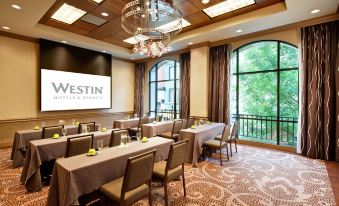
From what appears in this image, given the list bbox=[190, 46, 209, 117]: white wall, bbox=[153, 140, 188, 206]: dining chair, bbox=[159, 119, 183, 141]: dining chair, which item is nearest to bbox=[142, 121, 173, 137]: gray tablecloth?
bbox=[159, 119, 183, 141]: dining chair

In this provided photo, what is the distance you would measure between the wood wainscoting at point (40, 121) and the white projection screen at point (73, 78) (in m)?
0.29

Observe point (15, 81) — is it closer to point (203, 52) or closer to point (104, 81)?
point (104, 81)

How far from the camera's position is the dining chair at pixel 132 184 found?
183cm

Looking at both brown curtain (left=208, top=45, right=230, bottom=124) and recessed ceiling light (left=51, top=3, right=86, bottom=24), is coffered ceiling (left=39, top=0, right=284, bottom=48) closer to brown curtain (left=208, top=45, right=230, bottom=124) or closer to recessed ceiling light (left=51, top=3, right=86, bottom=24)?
recessed ceiling light (left=51, top=3, right=86, bottom=24)

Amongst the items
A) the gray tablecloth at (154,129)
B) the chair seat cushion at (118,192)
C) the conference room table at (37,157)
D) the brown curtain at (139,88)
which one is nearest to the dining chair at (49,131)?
the conference room table at (37,157)

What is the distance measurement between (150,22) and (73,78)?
145 inches

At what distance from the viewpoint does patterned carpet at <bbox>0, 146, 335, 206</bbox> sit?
260 centimetres

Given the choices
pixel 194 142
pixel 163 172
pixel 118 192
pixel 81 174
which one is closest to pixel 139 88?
pixel 194 142

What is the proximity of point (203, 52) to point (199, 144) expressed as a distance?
130 inches

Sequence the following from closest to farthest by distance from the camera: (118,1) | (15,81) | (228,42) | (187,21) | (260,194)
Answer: (260,194)
(118,1)
(187,21)
(15,81)
(228,42)

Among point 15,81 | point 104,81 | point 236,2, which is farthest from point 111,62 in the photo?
point 236,2

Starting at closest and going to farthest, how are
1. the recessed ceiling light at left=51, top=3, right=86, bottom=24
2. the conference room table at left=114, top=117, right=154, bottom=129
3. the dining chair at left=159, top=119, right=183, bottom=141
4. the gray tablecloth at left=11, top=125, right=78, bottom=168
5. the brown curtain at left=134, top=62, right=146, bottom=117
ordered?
the gray tablecloth at left=11, top=125, right=78, bottom=168 → the recessed ceiling light at left=51, top=3, right=86, bottom=24 → the dining chair at left=159, top=119, right=183, bottom=141 → the conference room table at left=114, top=117, right=154, bottom=129 → the brown curtain at left=134, top=62, right=146, bottom=117

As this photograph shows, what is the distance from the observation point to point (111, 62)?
7.67 metres

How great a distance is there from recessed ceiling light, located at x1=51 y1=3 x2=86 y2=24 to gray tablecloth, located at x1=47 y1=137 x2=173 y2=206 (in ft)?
→ 11.8
